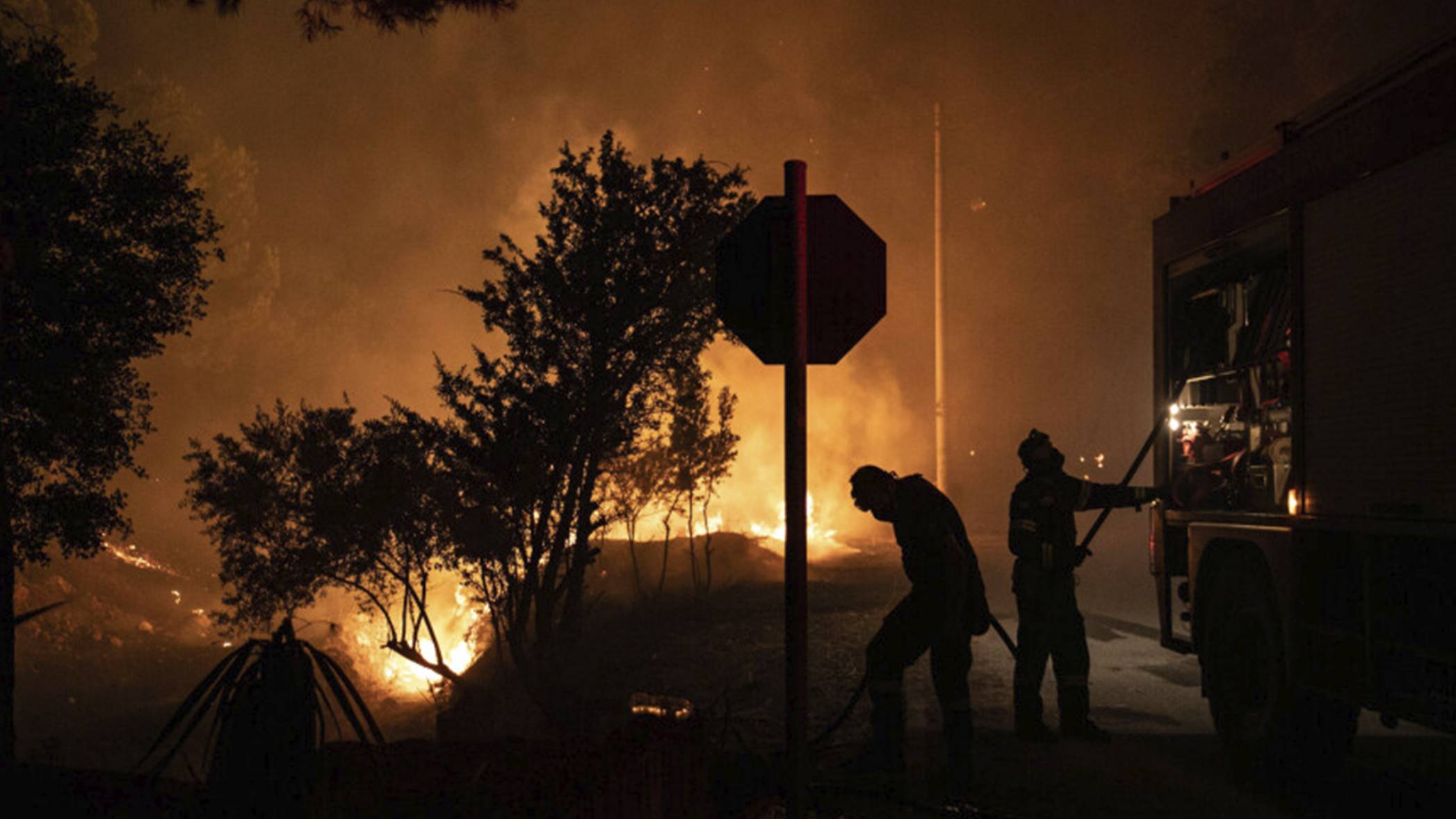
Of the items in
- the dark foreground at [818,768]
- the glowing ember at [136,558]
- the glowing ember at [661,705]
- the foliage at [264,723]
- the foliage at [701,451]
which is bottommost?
the glowing ember at [136,558]

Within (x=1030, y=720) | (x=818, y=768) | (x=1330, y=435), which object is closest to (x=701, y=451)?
(x=1030, y=720)

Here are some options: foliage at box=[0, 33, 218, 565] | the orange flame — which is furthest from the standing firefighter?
the orange flame

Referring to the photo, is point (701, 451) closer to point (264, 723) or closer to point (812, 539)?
point (812, 539)

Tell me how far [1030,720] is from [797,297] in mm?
4294

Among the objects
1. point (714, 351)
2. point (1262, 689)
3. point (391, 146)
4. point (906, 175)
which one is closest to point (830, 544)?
point (714, 351)

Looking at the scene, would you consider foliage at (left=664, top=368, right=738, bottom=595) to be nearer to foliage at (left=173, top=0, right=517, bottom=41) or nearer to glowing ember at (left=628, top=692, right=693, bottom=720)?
foliage at (left=173, top=0, right=517, bottom=41)

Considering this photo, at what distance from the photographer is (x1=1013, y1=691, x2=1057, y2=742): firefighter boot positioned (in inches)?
261

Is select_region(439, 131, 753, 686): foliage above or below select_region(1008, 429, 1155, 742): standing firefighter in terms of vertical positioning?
above

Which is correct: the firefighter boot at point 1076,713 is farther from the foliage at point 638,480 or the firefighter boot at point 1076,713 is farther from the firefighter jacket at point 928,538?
the foliage at point 638,480

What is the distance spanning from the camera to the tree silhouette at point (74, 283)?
9.57 metres

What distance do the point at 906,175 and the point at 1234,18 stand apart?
15874 mm

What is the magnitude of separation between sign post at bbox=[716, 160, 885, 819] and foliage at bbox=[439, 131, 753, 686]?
8.33m

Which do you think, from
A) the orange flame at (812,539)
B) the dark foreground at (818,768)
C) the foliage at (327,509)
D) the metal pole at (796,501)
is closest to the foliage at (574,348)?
the foliage at (327,509)

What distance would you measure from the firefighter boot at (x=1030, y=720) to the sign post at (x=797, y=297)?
3470 millimetres
